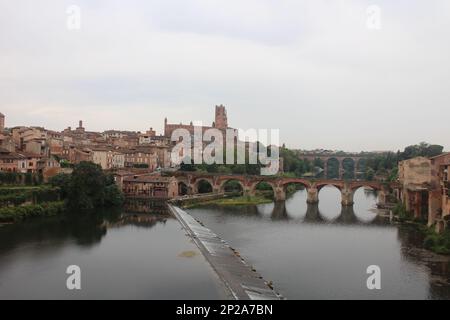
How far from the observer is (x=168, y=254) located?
71.4 ft

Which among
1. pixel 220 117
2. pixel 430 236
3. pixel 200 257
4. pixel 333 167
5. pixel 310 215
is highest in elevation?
pixel 220 117

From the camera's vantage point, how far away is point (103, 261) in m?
20.7

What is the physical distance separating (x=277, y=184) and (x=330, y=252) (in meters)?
22.8

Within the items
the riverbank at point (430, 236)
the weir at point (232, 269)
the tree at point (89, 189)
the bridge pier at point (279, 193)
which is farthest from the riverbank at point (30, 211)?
the riverbank at point (430, 236)

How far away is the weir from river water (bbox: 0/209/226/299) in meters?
0.42

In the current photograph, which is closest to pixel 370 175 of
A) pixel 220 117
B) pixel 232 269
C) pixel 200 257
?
pixel 220 117

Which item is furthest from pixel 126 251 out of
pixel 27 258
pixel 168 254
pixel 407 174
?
pixel 407 174

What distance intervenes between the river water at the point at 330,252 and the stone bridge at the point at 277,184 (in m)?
4.25

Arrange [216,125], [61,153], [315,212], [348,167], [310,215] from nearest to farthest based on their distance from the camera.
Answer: [310,215]
[315,212]
[61,153]
[216,125]
[348,167]

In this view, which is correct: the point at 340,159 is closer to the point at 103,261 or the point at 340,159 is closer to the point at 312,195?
the point at 312,195

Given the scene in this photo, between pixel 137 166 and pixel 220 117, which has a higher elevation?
pixel 220 117

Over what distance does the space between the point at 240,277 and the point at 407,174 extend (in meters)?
22.3

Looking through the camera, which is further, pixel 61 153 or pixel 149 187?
pixel 61 153

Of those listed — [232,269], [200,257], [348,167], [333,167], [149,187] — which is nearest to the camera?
[232,269]
